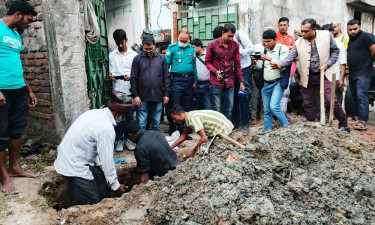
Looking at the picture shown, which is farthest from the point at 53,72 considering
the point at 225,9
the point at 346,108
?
the point at 346,108

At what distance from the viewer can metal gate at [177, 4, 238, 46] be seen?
24.5ft

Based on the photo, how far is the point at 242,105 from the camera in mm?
5691

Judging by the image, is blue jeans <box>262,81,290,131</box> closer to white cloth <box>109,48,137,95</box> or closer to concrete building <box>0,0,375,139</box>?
white cloth <box>109,48,137,95</box>

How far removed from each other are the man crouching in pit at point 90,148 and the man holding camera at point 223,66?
7.61ft

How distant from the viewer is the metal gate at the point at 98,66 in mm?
4758

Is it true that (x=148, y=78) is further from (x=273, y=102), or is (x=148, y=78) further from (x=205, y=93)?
(x=273, y=102)

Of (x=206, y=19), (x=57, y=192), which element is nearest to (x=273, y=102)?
(x=57, y=192)

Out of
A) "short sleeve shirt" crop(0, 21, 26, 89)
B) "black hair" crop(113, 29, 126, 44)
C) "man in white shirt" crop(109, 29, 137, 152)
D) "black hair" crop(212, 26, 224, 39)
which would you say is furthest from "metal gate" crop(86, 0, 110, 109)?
"black hair" crop(212, 26, 224, 39)

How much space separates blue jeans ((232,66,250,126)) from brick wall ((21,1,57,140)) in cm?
320

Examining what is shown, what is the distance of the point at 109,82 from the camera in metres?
5.47

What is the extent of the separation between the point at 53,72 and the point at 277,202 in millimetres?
3610

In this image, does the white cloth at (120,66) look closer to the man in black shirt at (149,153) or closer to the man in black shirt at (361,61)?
the man in black shirt at (149,153)

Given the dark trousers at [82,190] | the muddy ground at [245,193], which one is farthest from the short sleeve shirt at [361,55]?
the dark trousers at [82,190]

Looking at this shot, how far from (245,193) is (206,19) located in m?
6.18
